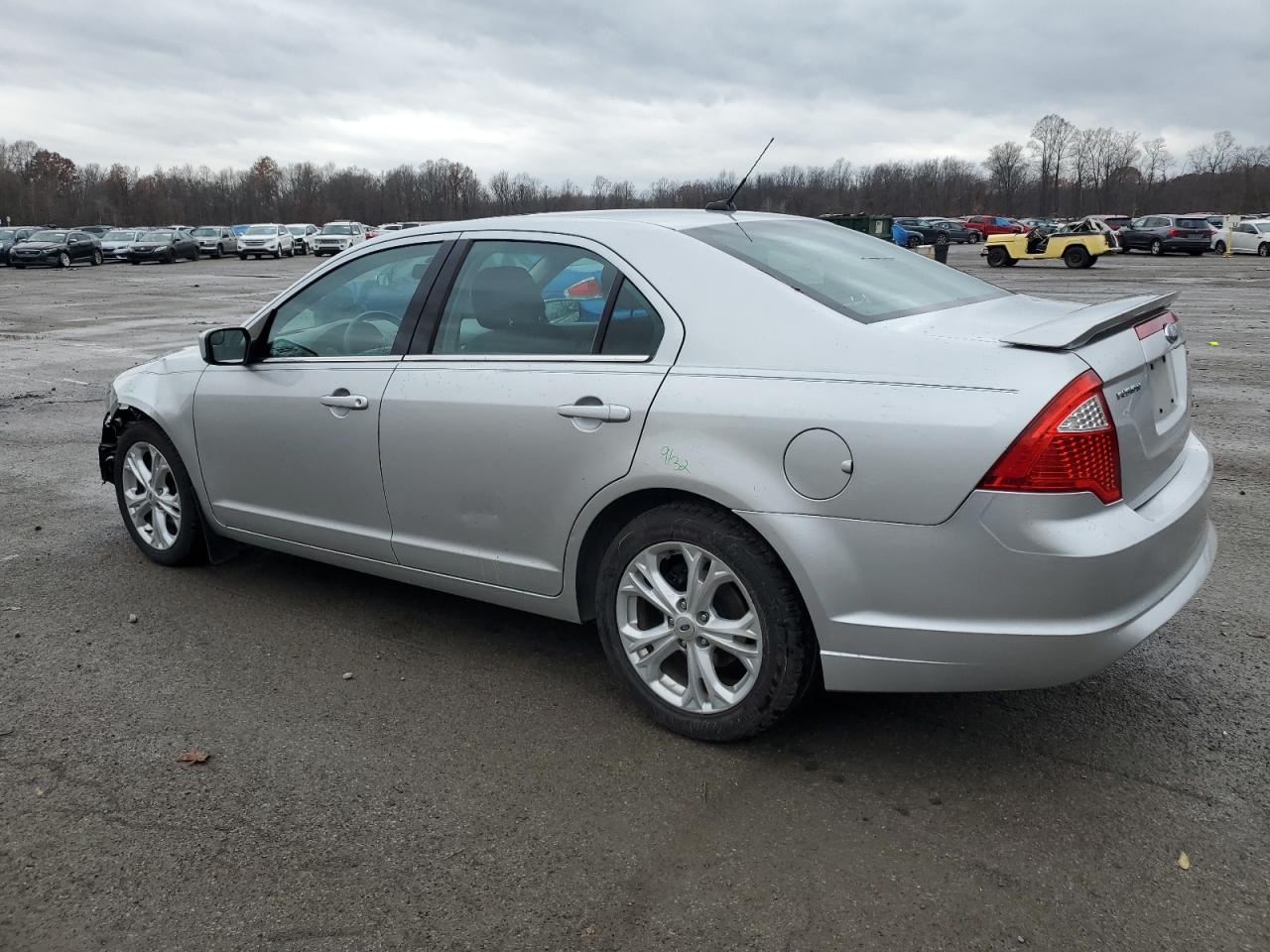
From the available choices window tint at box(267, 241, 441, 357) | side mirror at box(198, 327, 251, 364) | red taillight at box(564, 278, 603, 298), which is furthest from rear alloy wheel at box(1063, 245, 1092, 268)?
red taillight at box(564, 278, 603, 298)

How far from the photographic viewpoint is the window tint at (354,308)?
4.19 metres

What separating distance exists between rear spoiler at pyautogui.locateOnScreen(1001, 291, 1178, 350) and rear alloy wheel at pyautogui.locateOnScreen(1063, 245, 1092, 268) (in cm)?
3474

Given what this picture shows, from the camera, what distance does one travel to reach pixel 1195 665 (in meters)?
3.86

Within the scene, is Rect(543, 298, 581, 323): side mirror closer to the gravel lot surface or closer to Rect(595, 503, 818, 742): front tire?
Rect(595, 503, 818, 742): front tire

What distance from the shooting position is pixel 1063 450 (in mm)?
2758

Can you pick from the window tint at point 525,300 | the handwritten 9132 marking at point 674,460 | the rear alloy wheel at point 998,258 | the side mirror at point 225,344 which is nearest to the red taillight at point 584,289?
the window tint at point 525,300

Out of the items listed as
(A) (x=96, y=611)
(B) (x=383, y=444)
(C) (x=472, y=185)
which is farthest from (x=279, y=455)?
(C) (x=472, y=185)

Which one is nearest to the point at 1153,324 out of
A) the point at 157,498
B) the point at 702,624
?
the point at 702,624

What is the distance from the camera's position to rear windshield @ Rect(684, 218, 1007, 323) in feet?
11.2

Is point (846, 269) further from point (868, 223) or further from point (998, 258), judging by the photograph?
point (868, 223)

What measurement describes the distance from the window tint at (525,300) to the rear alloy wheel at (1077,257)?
3520 cm

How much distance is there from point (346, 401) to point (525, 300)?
83 cm

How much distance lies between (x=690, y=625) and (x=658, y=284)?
109 centimetres

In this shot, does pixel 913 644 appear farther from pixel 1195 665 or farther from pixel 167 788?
pixel 167 788
